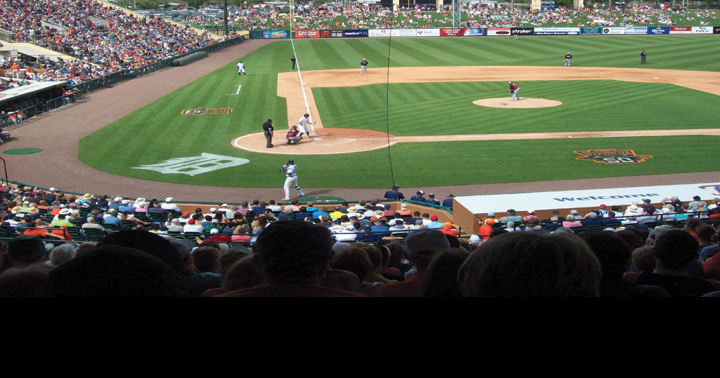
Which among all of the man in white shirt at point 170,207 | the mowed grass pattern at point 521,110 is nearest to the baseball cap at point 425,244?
the man in white shirt at point 170,207

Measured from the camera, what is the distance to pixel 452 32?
74.7 m

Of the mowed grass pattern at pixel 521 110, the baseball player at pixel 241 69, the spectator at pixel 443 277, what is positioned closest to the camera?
the spectator at pixel 443 277

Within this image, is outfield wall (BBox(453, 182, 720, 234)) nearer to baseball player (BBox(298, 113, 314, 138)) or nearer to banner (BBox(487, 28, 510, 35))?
baseball player (BBox(298, 113, 314, 138))

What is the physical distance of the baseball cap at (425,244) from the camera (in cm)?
367

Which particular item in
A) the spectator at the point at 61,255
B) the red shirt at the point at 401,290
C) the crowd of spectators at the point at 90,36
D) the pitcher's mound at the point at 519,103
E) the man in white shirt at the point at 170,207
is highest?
the crowd of spectators at the point at 90,36

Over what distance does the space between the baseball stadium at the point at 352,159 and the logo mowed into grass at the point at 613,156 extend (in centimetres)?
19

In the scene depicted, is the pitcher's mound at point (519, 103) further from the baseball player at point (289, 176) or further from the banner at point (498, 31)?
the banner at point (498, 31)

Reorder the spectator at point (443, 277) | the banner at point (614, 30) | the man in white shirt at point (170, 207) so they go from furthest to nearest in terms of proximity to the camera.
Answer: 1. the banner at point (614, 30)
2. the man in white shirt at point (170, 207)
3. the spectator at point (443, 277)

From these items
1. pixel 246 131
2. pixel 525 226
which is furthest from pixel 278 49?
pixel 525 226

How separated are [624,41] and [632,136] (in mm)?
46857

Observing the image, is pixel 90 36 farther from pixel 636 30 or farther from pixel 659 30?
pixel 659 30

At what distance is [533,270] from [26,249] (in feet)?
13.2

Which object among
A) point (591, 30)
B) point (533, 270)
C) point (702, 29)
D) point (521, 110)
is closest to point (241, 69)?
point (521, 110)

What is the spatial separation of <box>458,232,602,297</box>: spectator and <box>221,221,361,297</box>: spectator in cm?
61
